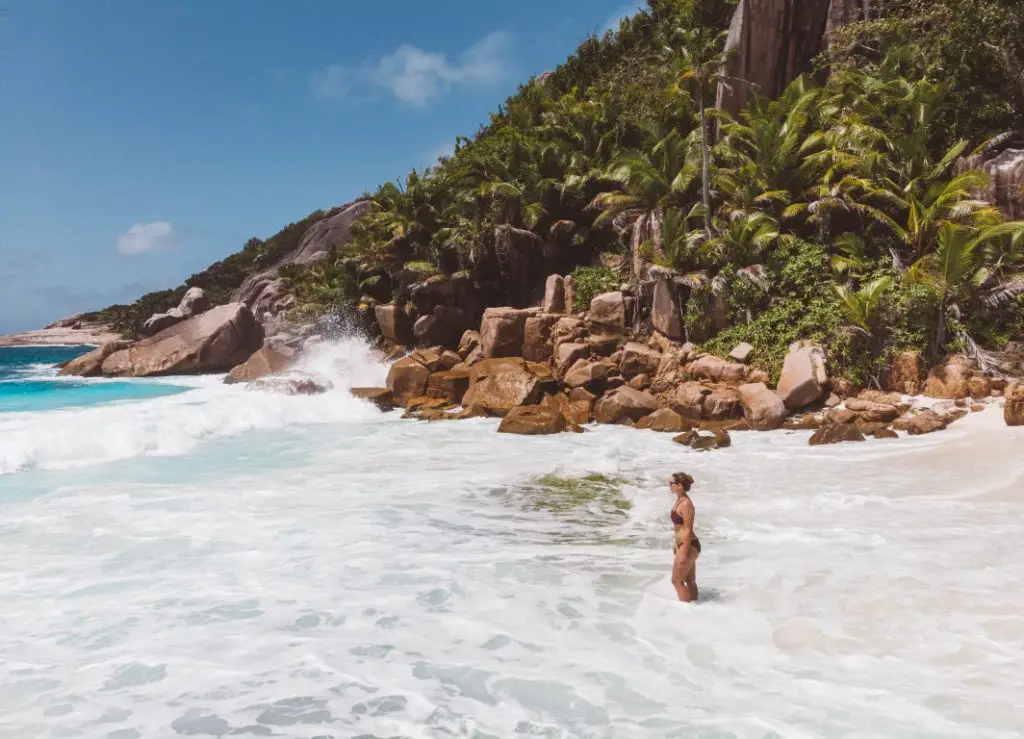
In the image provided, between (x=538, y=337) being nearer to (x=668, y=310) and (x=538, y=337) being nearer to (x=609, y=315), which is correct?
(x=609, y=315)

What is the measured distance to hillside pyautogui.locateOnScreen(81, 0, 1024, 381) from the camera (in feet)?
53.5

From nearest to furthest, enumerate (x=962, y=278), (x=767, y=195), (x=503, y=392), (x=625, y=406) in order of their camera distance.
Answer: (x=962, y=278), (x=625, y=406), (x=503, y=392), (x=767, y=195)

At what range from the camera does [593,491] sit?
1060 centimetres

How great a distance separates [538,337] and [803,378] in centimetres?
814

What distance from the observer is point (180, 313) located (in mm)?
48875

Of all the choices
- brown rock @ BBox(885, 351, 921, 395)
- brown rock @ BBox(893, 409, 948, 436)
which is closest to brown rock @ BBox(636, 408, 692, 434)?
brown rock @ BBox(893, 409, 948, 436)

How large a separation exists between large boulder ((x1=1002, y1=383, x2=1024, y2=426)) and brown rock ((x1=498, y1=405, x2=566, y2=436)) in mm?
8700

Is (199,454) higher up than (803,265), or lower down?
lower down

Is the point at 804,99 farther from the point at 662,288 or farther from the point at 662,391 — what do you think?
the point at 662,391

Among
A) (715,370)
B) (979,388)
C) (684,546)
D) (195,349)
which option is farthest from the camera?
(195,349)

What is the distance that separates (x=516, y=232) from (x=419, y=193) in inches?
246

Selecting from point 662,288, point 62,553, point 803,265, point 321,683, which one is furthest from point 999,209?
point 62,553

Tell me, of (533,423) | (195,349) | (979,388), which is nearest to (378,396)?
(533,423)

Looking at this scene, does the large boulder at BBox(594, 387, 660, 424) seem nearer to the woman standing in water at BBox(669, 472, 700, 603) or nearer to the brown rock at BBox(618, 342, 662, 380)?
the brown rock at BBox(618, 342, 662, 380)
